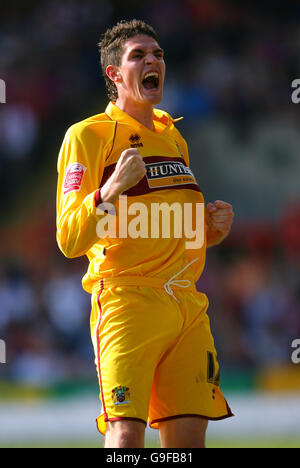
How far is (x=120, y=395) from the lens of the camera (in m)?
2.93

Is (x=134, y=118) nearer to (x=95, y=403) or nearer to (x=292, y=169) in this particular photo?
(x=95, y=403)

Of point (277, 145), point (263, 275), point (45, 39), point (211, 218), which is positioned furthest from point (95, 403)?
point (45, 39)

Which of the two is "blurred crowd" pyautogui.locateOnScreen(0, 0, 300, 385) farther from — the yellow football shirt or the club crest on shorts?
the club crest on shorts

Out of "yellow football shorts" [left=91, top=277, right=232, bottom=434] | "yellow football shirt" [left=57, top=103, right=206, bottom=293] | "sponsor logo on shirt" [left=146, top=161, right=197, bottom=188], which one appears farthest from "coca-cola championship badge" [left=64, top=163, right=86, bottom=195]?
"yellow football shorts" [left=91, top=277, right=232, bottom=434]

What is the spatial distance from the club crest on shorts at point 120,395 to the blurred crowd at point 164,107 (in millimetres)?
5747

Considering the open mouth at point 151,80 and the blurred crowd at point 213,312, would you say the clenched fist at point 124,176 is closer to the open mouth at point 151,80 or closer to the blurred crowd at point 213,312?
the open mouth at point 151,80

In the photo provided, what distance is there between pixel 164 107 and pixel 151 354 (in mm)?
7423

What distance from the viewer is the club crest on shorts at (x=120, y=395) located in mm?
2916

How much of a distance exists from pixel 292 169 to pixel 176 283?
316 inches

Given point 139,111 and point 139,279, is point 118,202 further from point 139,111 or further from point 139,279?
point 139,111

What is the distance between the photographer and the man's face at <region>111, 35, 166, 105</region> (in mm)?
3357

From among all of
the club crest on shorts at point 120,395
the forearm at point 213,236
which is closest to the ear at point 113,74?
the forearm at point 213,236

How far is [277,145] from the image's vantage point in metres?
10.9

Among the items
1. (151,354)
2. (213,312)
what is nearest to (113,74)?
(151,354)
